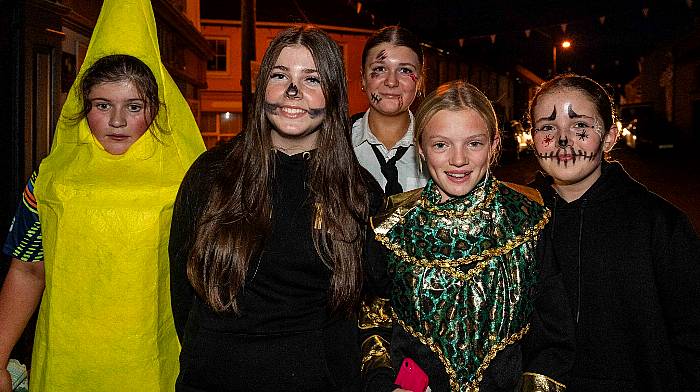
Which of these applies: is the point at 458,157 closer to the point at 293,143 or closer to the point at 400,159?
the point at 293,143

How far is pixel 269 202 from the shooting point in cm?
208

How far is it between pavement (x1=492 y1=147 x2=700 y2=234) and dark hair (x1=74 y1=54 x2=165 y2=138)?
6268mm

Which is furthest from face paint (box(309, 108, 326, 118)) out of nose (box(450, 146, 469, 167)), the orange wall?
the orange wall

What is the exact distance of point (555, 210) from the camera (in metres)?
2.38

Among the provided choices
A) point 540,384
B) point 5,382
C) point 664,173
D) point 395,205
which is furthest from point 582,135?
point 664,173

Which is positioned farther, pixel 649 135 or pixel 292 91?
pixel 649 135

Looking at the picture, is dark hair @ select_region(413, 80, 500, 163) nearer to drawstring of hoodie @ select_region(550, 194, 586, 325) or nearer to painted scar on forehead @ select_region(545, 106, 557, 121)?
painted scar on forehead @ select_region(545, 106, 557, 121)

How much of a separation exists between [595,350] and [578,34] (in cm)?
621

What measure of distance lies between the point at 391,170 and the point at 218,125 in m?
20.5

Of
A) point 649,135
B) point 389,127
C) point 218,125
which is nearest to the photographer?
point 389,127

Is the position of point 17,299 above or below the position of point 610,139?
below

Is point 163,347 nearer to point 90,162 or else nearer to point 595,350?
point 90,162

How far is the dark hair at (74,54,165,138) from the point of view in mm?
→ 2371

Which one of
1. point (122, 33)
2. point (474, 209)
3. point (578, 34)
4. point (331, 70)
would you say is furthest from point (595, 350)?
point (578, 34)
